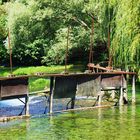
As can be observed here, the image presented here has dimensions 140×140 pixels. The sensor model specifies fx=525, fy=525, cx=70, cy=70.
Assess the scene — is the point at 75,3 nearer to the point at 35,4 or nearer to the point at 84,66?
the point at 35,4

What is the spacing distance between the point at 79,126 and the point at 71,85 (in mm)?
5607

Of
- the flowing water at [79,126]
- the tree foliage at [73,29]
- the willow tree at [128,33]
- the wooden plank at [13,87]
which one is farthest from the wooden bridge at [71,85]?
the tree foliage at [73,29]

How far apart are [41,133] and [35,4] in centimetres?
2858

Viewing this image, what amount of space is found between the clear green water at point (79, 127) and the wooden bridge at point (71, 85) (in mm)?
1359

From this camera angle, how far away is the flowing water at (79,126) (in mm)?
22609

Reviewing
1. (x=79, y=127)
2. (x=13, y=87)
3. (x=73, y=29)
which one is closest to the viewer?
(x=79, y=127)

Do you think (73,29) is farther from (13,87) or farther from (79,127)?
(79,127)

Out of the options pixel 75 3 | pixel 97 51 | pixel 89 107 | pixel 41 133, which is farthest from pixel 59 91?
pixel 97 51

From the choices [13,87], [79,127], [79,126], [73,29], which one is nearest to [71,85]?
[13,87]

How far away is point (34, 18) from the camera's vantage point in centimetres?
5134

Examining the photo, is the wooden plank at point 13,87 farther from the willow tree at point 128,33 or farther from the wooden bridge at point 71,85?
the willow tree at point 128,33

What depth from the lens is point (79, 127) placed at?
2478 centimetres

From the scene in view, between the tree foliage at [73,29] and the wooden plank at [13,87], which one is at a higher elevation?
the tree foliage at [73,29]

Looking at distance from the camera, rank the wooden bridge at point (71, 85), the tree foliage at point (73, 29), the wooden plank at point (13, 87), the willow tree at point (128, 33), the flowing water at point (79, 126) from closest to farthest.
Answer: the flowing water at point (79, 126) → the wooden plank at point (13, 87) → the wooden bridge at point (71, 85) → the willow tree at point (128, 33) → the tree foliage at point (73, 29)
